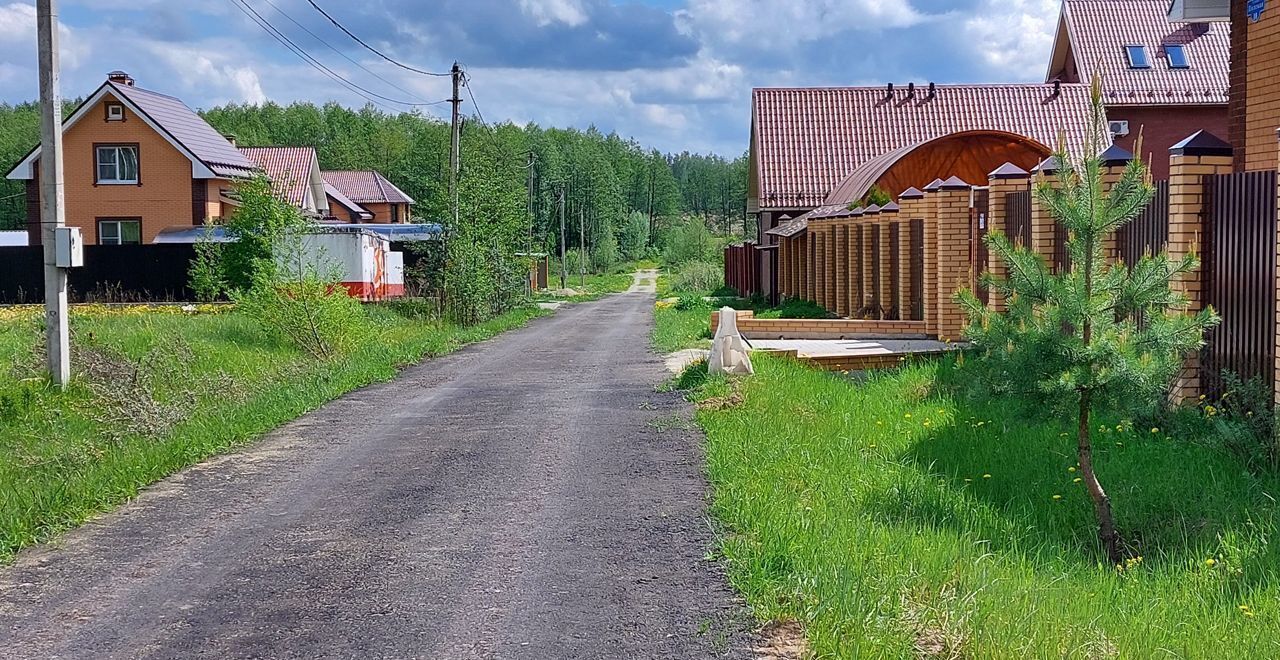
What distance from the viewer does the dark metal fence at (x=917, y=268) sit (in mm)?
15719

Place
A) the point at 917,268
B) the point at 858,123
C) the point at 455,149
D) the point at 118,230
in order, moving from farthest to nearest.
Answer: the point at 118,230 < the point at 858,123 < the point at 455,149 < the point at 917,268

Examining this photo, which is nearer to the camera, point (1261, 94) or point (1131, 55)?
point (1261, 94)

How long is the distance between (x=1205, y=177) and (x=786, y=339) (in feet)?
26.5

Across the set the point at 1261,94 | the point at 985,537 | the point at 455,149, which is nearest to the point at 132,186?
the point at 455,149

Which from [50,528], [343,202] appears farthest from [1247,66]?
[343,202]

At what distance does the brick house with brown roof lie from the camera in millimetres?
37281

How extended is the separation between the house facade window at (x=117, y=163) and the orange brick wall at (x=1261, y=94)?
34.0 meters

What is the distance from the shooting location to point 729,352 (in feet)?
39.5

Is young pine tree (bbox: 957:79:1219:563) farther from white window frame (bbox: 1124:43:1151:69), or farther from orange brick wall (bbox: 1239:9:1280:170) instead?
white window frame (bbox: 1124:43:1151:69)

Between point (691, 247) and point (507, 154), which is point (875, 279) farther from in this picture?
point (691, 247)

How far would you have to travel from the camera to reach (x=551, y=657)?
4.31 metres

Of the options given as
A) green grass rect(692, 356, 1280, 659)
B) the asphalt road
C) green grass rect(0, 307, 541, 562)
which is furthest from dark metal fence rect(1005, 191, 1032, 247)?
green grass rect(0, 307, 541, 562)

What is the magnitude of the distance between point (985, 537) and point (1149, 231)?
4.02 meters

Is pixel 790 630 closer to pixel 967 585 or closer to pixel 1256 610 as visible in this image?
pixel 967 585
